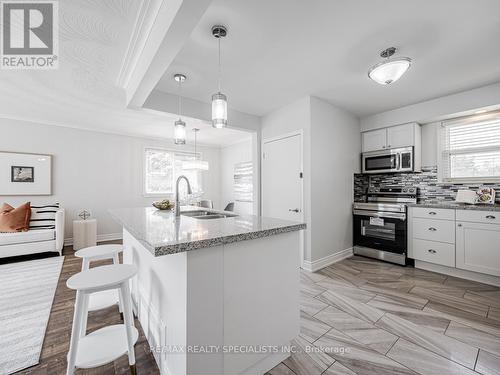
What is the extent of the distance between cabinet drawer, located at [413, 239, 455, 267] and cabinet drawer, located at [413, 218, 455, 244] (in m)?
0.07

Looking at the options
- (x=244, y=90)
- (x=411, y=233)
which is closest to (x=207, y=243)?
(x=244, y=90)

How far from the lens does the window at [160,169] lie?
5.39 m

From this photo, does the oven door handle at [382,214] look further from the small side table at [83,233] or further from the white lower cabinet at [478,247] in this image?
the small side table at [83,233]

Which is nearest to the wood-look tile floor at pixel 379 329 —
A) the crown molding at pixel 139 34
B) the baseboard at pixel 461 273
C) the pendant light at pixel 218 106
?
the baseboard at pixel 461 273

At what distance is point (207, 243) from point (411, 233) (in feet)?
11.0

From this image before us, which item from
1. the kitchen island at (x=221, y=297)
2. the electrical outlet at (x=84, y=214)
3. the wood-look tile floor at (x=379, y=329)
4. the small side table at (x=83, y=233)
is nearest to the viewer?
the kitchen island at (x=221, y=297)

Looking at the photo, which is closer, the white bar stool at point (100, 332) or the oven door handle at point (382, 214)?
the white bar stool at point (100, 332)

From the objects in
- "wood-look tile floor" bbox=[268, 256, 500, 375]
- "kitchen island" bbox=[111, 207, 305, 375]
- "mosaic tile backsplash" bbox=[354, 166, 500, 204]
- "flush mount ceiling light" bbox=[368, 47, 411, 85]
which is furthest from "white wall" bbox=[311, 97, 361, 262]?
"kitchen island" bbox=[111, 207, 305, 375]

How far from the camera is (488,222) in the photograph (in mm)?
2576

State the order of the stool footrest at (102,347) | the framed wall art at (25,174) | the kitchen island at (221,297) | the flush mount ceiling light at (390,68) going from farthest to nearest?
1. the framed wall art at (25,174)
2. the flush mount ceiling light at (390,68)
3. the stool footrest at (102,347)
4. the kitchen island at (221,297)

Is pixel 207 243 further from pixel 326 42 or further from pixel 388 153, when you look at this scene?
pixel 388 153

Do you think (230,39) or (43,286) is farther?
(43,286)

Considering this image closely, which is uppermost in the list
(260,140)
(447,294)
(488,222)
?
(260,140)

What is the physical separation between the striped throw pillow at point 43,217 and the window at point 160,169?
1762 millimetres
